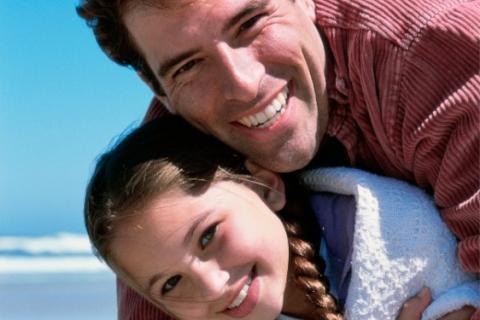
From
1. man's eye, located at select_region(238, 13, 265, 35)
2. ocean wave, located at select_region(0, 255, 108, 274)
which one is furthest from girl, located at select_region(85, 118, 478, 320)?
ocean wave, located at select_region(0, 255, 108, 274)

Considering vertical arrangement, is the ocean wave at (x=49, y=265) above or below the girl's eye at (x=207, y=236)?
below

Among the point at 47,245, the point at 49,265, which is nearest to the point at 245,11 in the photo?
the point at 49,265

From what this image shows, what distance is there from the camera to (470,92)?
2.34 metres

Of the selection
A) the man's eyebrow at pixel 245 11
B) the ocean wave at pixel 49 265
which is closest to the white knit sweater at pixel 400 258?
the man's eyebrow at pixel 245 11

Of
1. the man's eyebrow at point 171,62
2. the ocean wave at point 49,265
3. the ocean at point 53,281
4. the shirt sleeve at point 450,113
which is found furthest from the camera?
the ocean wave at point 49,265

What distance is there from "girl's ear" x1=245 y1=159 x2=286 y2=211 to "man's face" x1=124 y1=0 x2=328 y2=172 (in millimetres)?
30

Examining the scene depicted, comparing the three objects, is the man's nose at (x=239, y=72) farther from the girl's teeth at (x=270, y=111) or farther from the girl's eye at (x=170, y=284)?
the girl's eye at (x=170, y=284)

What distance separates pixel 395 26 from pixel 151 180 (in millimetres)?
820

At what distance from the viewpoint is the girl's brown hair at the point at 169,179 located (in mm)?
2637

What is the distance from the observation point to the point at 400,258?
2.57 meters

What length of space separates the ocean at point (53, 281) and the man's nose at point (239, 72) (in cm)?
133

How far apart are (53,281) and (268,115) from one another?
248 inches

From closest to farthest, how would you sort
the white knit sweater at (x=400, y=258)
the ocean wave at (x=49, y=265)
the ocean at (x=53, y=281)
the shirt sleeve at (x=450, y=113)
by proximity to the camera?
the shirt sleeve at (x=450, y=113)
the white knit sweater at (x=400, y=258)
the ocean at (x=53, y=281)
the ocean wave at (x=49, y=265)

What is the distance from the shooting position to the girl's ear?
109 inches
